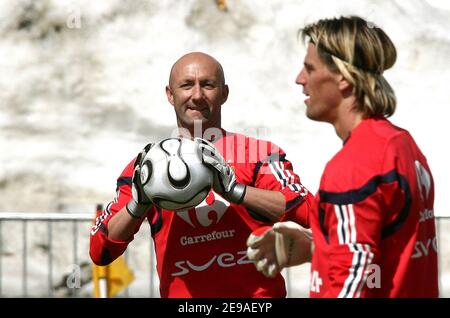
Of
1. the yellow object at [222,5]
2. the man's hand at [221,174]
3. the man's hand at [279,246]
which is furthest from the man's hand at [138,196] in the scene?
the yellow object at [222,5]

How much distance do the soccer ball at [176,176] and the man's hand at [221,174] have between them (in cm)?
3

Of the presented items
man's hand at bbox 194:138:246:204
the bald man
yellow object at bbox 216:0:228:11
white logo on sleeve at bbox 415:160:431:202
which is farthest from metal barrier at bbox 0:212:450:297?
white logo on sleeve at bbox 415:160:431:202

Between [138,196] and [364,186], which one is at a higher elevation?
[138,196]

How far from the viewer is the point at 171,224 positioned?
4910mm

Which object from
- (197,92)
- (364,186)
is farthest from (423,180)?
(197,92)

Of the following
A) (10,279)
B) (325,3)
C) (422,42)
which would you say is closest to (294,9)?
(325,3)

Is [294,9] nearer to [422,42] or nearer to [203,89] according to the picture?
[422,42]

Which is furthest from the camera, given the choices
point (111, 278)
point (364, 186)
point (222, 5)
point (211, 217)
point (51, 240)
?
point (222, 5)
